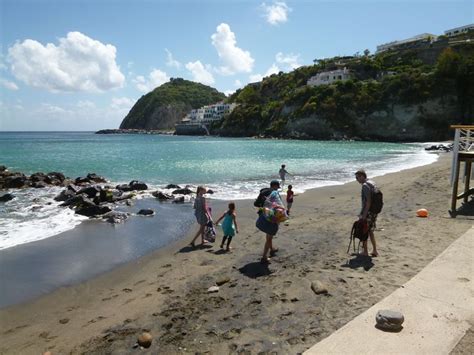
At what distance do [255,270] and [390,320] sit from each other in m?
3.52

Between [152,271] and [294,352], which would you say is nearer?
[294,352]

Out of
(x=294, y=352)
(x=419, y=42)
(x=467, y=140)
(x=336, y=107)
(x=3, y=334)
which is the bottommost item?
(x=3, y=334)

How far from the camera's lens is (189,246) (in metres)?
10.5

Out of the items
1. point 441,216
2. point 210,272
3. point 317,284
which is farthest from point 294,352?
point 441,216

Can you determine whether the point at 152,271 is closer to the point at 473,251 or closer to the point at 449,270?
the point at 449,270

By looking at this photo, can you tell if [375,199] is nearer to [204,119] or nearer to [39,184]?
[39,184]

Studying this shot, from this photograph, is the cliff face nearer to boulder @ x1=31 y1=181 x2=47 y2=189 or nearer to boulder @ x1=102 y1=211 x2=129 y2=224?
boulder @ x1=31 y1=181 x2=47 y2=189

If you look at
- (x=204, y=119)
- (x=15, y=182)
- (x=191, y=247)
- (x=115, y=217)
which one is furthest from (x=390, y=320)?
(x=204, y=119)

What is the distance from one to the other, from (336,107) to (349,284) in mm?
89828

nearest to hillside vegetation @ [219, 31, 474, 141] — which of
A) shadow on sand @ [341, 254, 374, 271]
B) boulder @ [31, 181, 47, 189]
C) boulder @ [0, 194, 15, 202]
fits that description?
boulder @ [31, 181, 47, 189]

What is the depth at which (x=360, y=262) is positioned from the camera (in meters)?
7.81

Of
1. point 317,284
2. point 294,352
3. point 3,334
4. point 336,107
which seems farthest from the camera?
point 336,107

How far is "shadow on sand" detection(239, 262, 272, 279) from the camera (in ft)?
25.3

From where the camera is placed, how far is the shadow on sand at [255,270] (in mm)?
7702
